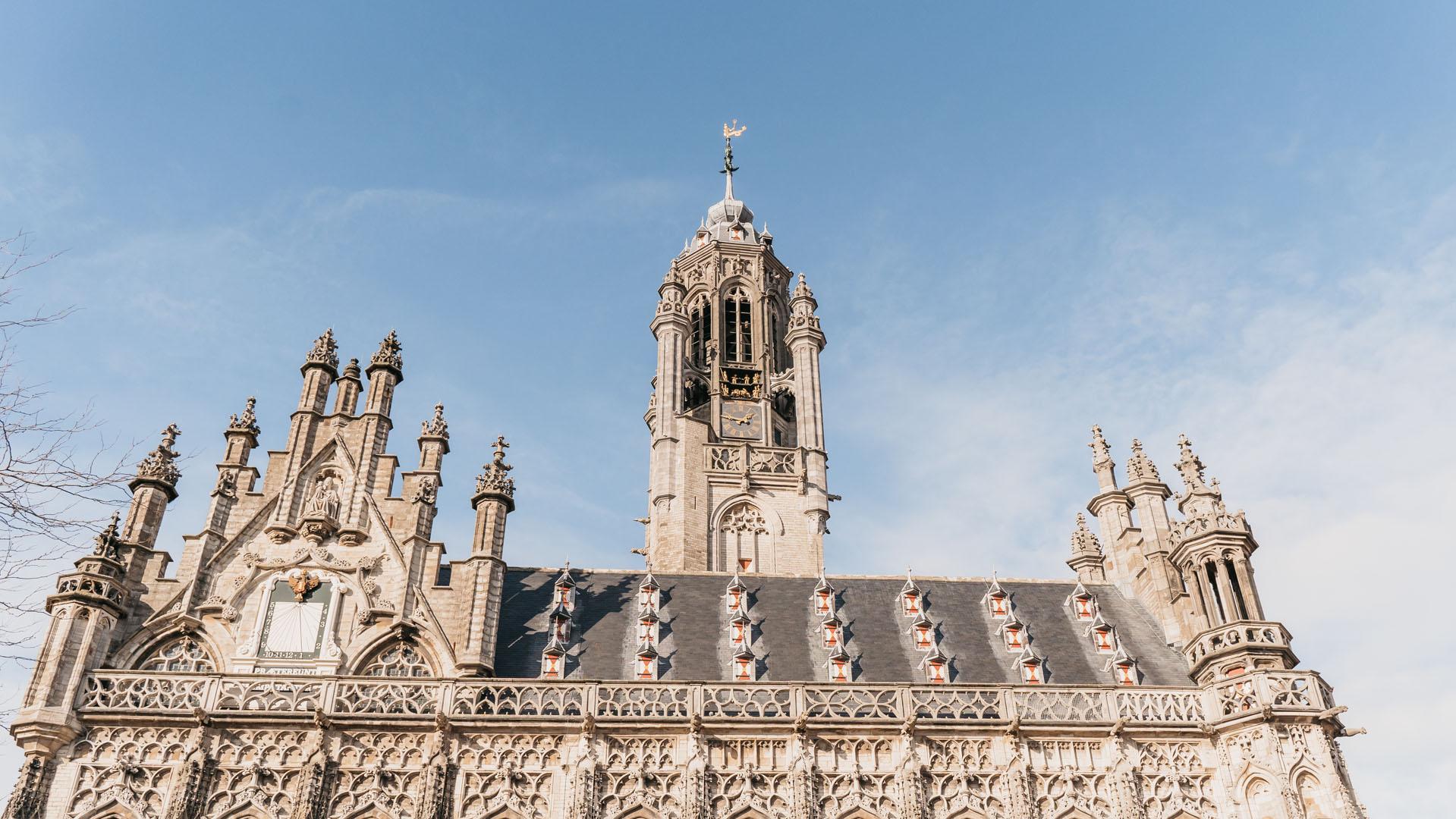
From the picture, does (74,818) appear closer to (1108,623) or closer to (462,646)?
(462,646)

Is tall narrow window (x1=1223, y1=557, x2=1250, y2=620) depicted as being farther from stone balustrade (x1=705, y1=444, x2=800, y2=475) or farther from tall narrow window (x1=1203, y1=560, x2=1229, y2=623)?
stone balustrade (x1=705, y1=444, x2=800, y2=475)

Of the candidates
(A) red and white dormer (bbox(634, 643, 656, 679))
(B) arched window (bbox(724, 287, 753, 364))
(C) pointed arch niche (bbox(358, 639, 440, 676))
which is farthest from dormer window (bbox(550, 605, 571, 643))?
(B) arched window (bbox(724, 287, 753, 364))

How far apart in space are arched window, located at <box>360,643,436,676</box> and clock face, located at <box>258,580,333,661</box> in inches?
53.4

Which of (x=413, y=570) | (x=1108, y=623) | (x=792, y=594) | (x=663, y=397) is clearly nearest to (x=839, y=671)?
(x=792, y=594)

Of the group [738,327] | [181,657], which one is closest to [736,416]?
[738,327]

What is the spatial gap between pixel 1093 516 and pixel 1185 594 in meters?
5.68

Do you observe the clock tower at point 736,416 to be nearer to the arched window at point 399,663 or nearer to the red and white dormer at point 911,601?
the red and white dormer at point 911,601

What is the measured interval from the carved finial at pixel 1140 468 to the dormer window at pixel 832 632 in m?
11.3

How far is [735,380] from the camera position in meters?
49.6

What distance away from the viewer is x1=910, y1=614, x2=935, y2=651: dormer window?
29688mm

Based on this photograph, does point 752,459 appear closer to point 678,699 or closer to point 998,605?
point 998,605

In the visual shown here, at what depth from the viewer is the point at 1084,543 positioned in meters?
36.2

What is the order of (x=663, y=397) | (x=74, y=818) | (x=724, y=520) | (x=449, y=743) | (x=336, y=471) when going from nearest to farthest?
(x=74, y=818)
(x=449, y=743)
(x=336, y=471)
(x=724, y=520)
(x=663, y=397)

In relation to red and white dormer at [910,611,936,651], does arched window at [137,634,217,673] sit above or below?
below
